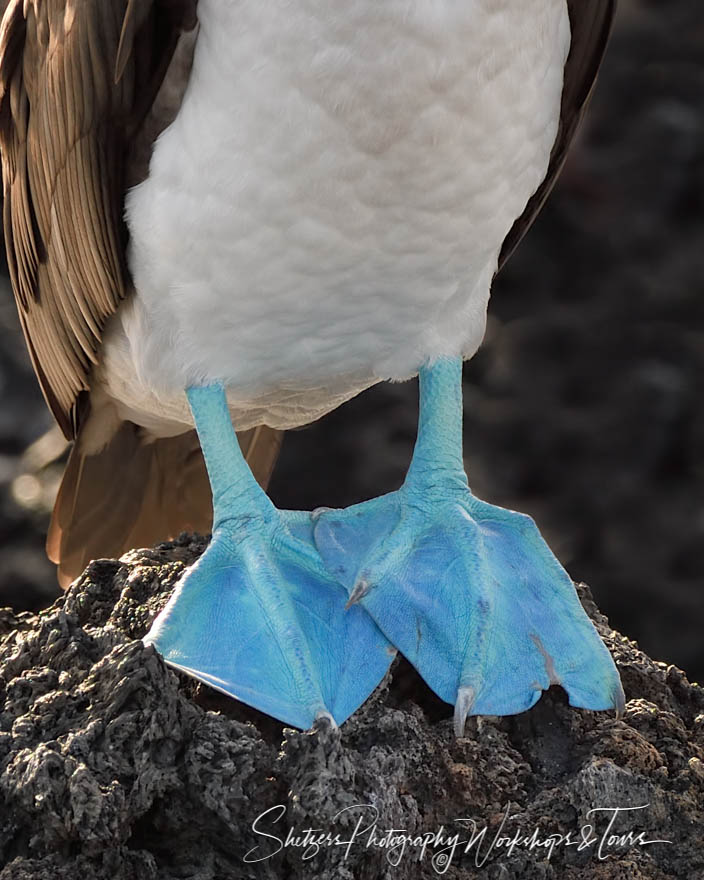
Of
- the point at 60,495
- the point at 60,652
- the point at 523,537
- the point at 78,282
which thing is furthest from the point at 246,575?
the point at 60,495

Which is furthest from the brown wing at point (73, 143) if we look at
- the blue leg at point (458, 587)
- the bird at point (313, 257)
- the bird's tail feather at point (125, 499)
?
the blue leg at point (458, 587)

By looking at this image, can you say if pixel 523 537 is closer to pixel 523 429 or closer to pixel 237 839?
pixel 237 839

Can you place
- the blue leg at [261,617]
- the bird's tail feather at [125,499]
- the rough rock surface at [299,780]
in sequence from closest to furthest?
the rough rock surface at [299,780] < the blue leg at [261,617] < the bird's tail feather at [125,499]

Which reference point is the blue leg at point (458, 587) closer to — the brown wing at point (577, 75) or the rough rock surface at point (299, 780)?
the rough rock surface at point (299, 780)

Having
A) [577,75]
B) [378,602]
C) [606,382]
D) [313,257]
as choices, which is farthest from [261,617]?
[606,382]

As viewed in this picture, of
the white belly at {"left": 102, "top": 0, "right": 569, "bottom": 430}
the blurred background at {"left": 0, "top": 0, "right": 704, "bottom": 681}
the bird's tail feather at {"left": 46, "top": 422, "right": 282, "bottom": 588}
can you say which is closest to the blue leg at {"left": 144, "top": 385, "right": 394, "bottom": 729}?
the white belly at {"left": 102, "top": 0, "right": 569, "bottom": 430}

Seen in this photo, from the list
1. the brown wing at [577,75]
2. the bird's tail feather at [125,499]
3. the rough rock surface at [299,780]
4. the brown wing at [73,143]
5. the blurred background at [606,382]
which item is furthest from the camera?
the blurred background at [606,382]

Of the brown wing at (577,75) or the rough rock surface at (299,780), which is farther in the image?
the brown wing at (577,75)
